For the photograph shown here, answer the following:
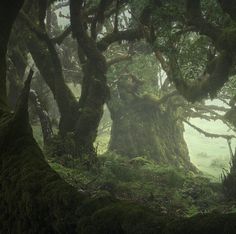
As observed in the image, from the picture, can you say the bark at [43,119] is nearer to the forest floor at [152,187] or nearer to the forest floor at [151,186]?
the forest floor at [151,186]

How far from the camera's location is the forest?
157 inches

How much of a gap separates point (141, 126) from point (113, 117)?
218 centimetres

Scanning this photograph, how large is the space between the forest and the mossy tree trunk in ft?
0.25

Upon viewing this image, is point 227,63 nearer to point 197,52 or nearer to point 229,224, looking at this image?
point 197,52

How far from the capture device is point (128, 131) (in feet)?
83.3

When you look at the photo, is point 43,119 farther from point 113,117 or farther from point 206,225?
point 206,225

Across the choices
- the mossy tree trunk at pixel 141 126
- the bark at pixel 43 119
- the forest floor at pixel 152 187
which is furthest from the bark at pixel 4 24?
the mossy tree trunk at pixel 141 126

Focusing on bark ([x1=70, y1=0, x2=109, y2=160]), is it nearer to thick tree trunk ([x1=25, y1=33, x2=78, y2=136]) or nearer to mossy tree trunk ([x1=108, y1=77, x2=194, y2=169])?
thick tree trunk ([x1=25, y1=33, x2=78, y2=136])

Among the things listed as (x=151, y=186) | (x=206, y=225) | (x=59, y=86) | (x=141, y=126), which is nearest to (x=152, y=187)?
(x=151, y=186)

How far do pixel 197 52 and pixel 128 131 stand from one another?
13.2m

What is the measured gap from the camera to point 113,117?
25844mm

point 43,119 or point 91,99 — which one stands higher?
point 91,99

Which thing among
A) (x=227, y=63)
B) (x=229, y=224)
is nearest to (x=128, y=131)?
(x=227, y=63)

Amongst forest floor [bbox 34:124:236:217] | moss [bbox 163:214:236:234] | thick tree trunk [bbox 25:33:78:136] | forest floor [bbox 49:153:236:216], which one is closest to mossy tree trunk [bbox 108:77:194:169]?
forest floor [bbox 34:124:236:217]
